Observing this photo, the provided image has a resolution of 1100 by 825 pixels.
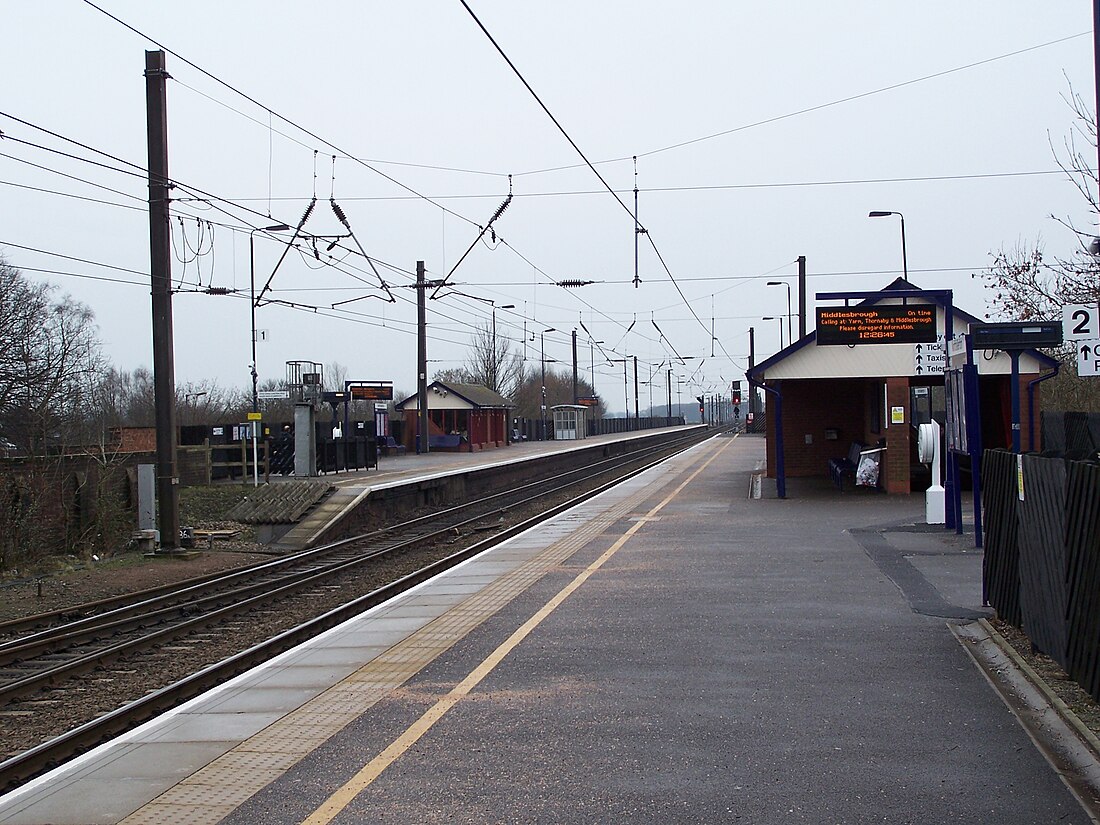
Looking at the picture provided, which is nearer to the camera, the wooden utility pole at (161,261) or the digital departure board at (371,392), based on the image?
the wooden utility pole at (161,261)

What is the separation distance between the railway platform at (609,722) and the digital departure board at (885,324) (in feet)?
25.2

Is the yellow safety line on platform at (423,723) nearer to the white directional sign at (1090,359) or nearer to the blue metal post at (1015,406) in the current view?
the blue metal post at (1015,406)

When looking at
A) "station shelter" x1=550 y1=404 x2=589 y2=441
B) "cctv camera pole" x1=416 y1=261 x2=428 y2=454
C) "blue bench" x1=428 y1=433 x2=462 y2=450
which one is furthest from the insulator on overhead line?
"station shelter" x1=550 y1=404 x2=589 y2=441

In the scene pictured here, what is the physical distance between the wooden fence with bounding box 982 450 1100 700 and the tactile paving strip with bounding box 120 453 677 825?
14.2 ft

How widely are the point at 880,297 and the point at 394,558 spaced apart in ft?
31.6

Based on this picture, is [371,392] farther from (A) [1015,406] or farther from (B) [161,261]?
(A) [1015,406]

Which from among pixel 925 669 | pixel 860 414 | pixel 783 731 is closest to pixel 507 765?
pixel 783 731

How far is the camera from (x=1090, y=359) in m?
11.2

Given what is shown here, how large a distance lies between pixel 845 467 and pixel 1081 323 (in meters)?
13.8

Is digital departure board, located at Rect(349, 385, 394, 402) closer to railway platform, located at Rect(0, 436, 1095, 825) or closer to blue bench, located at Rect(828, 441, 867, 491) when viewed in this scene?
blue bench, located at Rect(828, 441, 867, 491)

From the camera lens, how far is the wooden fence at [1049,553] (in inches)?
255

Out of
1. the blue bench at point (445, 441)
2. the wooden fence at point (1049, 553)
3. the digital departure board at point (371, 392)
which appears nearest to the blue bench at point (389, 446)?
the blue bench at point (445, 441)

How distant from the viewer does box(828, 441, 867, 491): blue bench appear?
25.2 metres

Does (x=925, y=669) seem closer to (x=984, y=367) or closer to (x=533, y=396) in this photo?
(x=984, y=367)
